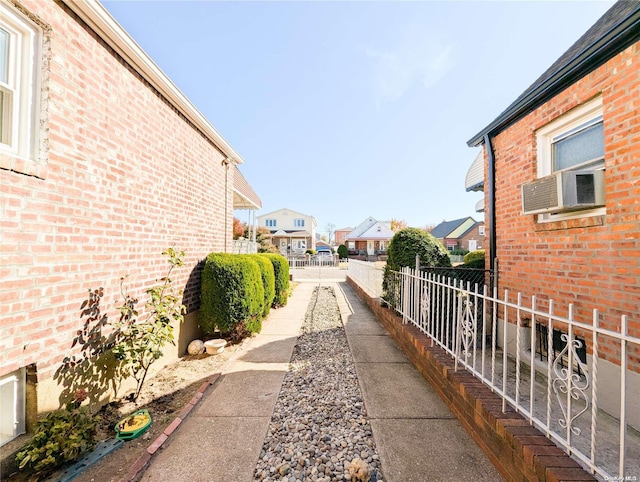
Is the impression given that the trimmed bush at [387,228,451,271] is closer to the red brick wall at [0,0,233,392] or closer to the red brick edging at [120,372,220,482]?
the red brick edging at [120,372,220,482]

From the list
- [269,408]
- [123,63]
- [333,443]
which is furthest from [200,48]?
[333,443]

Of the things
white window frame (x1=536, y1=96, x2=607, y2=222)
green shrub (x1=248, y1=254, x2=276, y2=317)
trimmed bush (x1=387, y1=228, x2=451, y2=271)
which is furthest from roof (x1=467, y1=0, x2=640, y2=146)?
green shrub (x1=248, y1=254, x2=276, y2=317)

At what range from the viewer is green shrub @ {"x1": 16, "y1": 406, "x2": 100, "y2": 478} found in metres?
2.08

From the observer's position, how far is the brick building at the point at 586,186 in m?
2.66

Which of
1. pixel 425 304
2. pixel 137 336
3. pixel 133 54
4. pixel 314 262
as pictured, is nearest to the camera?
pixel 137 336

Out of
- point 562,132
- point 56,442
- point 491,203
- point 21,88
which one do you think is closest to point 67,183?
point 21,88

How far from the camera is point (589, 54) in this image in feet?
9.66

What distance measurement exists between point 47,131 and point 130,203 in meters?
1.17

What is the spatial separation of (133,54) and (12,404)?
3992mm

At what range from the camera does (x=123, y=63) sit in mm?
3469

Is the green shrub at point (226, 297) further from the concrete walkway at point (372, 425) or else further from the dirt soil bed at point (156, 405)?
the concrete walkway at point (372, 425)

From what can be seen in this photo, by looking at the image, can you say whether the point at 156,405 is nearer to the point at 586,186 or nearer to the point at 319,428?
the point at 319,428

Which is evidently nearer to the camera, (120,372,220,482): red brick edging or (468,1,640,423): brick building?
(120,372,220,482): red brick edging

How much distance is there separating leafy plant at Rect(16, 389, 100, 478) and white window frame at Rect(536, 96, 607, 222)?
557 centimetres
